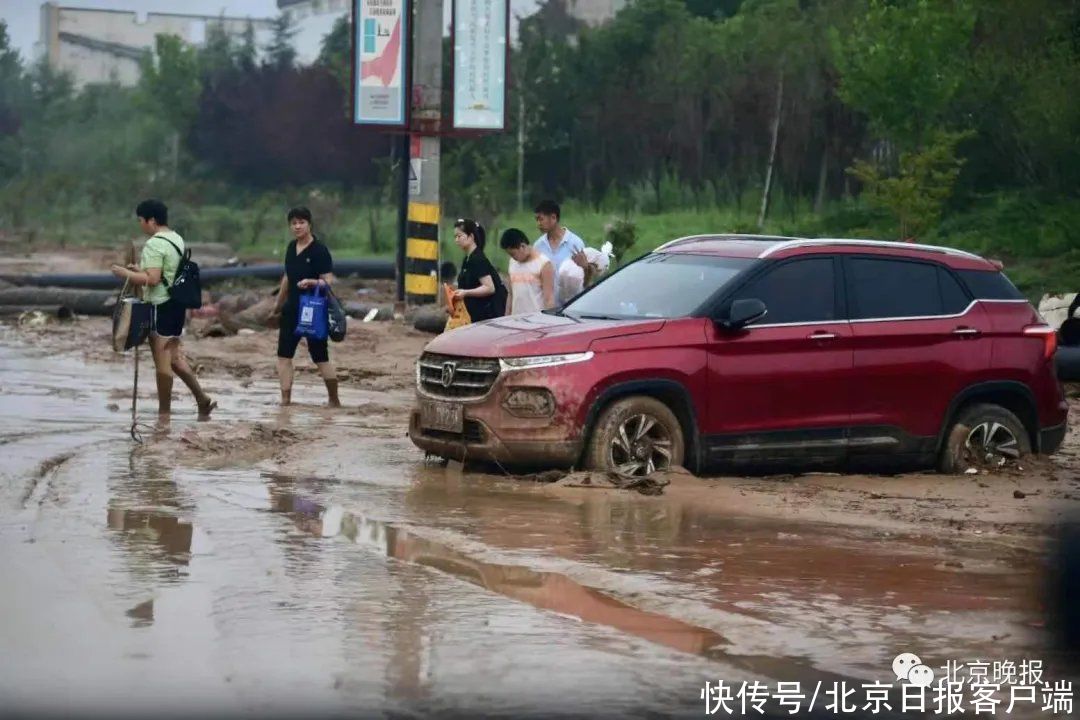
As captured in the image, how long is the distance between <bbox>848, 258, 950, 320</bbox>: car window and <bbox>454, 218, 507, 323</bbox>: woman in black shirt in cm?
337

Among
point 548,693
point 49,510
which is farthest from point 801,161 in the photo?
point 548,693

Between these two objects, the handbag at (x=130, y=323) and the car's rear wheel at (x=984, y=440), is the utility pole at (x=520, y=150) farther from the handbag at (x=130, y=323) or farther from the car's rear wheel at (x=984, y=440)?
the car's rear wheel at (x=984, y=440)

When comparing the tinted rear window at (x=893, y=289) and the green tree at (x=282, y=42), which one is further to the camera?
the green tree at (x=282, y=42)

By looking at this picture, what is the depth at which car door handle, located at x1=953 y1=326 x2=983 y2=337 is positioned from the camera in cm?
1331

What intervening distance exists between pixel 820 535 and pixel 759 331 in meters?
2.07

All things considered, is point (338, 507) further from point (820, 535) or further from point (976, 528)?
point (976, 528)

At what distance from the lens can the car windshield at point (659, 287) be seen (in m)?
12.8

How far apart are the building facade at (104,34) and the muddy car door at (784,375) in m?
94.9

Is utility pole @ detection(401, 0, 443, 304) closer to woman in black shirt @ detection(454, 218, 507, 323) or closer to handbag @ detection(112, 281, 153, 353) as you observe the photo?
woman in black shirt @ detection(454, 218, 507, 323)

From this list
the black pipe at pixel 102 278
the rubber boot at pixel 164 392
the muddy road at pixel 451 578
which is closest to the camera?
the muddy road at pixel 451 578

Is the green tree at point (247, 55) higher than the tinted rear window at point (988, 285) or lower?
higher

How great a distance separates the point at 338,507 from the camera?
1140 cm

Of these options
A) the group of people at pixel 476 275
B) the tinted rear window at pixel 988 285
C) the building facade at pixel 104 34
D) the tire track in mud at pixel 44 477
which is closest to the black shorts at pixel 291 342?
the group of people at pixel 476 275

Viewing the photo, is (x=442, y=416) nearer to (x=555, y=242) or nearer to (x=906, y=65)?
(x=555, y=242)
